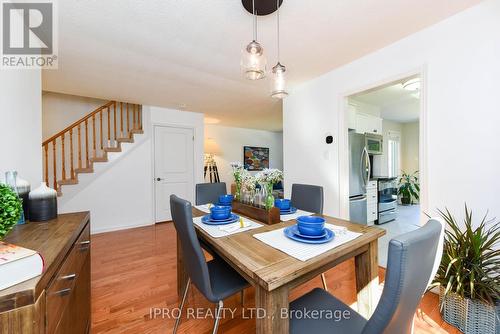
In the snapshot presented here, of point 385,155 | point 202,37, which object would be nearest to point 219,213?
point 202,37

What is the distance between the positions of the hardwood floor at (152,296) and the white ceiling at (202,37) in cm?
228

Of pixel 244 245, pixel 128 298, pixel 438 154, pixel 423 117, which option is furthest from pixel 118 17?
pixel 438 154

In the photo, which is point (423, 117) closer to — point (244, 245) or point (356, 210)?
point (356, 210)

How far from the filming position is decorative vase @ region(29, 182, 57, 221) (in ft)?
3.70

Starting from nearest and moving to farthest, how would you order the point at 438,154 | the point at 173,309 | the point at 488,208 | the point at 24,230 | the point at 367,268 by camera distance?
1. the point at 24,230
2. the point at 367,268
3. the point at 488,208
4. the point at 173,309
5. the point at 438,154

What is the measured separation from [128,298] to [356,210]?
2904 mm

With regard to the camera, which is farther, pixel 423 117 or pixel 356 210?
pixel 356 210

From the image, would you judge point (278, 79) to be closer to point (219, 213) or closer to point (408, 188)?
point (219, 213)

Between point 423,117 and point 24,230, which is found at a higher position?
point 423,117

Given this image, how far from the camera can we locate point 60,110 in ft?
12.6

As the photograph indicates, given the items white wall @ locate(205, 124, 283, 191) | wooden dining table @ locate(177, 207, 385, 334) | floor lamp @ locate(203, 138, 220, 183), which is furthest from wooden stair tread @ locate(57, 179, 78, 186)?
wooden dining table @ locate(177, 207, 385, 334)

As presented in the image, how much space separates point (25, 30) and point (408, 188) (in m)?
6.99

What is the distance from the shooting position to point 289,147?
333cm

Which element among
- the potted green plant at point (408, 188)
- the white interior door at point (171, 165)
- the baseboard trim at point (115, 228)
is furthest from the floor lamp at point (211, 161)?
the potted green plant at point (408, 188)
